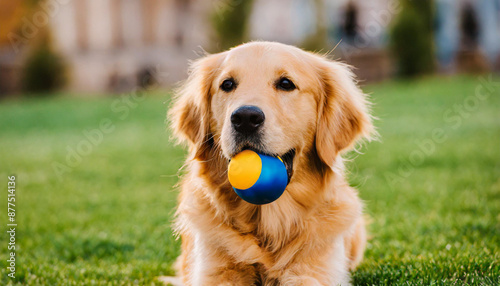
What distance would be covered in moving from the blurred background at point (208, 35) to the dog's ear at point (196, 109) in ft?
51.6

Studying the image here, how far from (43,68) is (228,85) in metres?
20.1

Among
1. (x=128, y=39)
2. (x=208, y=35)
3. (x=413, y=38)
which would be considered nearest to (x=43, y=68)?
(x=128, y=39)

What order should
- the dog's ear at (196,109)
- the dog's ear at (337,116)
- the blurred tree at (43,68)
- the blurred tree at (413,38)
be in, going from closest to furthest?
the dog's ear at (337,116)
the dog's ear at (196,109)
the blurred tree at (413,38)
the blurred tree at (43,68)

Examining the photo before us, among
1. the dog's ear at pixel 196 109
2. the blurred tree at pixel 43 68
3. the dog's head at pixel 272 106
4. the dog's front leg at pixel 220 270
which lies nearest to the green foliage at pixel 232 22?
the blurred tree at pixel 43 68

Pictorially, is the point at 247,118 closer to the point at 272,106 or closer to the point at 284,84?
the point at 272,106

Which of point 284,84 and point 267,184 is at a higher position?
point 284,84

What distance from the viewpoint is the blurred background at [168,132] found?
442cm

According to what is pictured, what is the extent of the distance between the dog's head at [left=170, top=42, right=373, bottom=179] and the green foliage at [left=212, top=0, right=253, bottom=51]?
16.7 m

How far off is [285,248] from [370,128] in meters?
1.10

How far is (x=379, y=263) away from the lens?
388 cm

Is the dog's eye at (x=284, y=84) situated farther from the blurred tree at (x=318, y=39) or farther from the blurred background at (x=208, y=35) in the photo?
the blurred tree at (x=318, y=39)

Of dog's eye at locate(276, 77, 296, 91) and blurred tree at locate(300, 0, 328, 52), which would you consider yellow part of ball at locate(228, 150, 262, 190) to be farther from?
blurred tree at locate(300, 0, 328, 52)

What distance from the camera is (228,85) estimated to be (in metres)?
3.46

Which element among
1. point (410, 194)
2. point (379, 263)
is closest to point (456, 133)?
point (410, 194)
